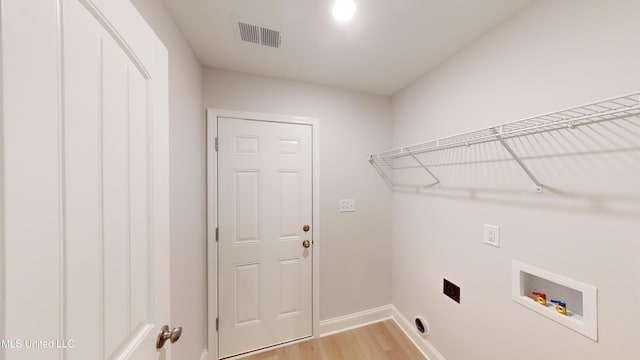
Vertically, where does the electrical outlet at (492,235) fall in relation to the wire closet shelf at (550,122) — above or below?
below

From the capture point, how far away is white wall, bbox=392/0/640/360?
2.67ft

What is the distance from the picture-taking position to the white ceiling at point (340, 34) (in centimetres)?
113

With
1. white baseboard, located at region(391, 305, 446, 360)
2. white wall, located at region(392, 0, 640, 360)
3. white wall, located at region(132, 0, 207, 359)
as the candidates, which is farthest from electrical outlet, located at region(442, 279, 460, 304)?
white wall, located at region(132, 0, 207, 359)

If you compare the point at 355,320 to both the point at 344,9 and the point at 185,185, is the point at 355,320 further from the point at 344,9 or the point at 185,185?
the point at 344,9

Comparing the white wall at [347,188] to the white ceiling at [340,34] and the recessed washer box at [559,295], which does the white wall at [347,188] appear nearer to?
the white ceiling at [340,34]

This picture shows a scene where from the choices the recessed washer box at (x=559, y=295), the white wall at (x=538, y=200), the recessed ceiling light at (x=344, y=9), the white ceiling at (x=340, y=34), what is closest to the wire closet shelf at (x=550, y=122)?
the white wall at (x=538, y=200)

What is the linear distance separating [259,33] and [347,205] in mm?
1545

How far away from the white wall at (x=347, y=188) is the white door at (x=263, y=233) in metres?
0.17

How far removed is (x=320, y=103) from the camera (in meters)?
2.00

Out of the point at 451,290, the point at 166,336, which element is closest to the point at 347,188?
the point at 451,290

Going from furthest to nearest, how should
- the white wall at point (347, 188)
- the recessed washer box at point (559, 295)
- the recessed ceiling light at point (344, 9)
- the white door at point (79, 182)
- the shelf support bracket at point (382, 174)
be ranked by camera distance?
the shelf support bracket at point (382, 174), the white wall at point (347, 188), the recessed ceiling light at point (344, 9), the recessed washer box at point (559, 295), the white door at point (79, 182)

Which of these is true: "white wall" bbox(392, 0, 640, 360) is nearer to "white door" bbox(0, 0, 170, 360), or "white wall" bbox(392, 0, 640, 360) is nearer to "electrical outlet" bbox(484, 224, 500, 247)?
"electrical outlet" bbox(484, 224, 500, 247)

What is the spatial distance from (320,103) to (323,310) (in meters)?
1.96

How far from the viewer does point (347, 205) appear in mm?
2084
